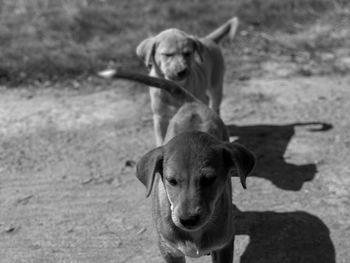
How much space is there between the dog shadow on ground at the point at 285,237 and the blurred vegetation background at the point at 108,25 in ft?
13.0

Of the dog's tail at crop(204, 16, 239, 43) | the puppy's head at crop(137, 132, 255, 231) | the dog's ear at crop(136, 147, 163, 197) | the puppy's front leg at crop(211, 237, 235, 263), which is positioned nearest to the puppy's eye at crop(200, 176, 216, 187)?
the puppy's head at crop(137, 132, 255, 231)

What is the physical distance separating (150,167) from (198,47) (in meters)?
2.88

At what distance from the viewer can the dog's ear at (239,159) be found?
3.91 m

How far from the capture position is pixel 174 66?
20.4 feet

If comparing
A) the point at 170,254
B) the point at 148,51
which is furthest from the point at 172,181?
the point at 148,51

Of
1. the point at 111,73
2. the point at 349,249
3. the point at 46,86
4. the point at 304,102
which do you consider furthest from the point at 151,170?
the point at 46,86

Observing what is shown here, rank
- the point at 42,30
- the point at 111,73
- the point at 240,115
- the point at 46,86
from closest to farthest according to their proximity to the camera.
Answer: the point at 111,73 < the point at 240,115 < the point at 46,86 < the point at 42,30

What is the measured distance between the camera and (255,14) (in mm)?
10273

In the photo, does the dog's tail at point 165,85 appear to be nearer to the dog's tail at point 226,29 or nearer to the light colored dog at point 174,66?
the light colored dog at point 174,66

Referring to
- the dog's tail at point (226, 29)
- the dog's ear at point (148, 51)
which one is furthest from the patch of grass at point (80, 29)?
the dog's ear at point (148, 51)

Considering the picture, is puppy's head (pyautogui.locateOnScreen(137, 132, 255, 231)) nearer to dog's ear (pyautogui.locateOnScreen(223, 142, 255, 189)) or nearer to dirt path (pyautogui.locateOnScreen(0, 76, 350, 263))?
dog's ear (pyautogui.locateOnScreen(223, 142, 255, 189))

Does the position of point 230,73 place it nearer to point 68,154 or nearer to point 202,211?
point 68,154

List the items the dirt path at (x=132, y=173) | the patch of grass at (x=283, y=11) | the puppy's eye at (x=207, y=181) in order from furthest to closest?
1. the patch of grass at (x=283, y=11)
2. the dirt path at (x=132, y=173)
3. the puppy's eye at (x=207, y=181)

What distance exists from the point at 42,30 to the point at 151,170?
6.39 metres
